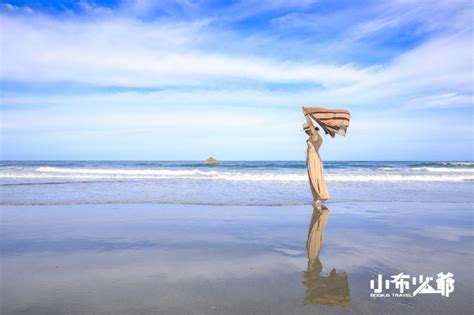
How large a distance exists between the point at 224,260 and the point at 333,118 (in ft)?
20.6

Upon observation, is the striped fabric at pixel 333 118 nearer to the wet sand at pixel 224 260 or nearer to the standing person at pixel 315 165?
the standing person at pixel 315 165

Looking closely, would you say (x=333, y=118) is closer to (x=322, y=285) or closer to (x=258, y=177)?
(x=322, y=285)

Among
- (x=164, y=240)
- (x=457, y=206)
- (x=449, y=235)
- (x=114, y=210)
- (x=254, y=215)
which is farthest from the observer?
(x=457, y=206)

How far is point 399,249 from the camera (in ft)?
18.3

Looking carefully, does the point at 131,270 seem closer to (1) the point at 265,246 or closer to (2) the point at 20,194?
(1) the point at 265,246

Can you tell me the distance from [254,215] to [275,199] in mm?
3251

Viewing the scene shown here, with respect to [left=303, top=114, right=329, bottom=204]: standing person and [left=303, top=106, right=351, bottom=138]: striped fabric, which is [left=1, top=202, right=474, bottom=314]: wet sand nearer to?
[left=303, top=114, right=329, bottom=204]: standing person

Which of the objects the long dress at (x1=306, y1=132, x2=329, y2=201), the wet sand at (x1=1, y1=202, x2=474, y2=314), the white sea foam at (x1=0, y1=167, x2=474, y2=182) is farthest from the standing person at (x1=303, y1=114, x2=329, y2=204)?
the white sea foam at (x1=0, y1=167, x2=474, y2=182)

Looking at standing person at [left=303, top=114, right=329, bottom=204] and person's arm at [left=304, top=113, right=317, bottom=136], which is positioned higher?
person's arm at [left=304, top=113, right=317, bottom=136]

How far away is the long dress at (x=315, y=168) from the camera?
10484mm

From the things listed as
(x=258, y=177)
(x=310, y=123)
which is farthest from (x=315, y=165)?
(x=258, y=177)

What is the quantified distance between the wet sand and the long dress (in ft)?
5.15

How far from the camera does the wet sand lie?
3490mm

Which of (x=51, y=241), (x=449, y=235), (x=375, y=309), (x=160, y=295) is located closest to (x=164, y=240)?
(x=51, y=241)
